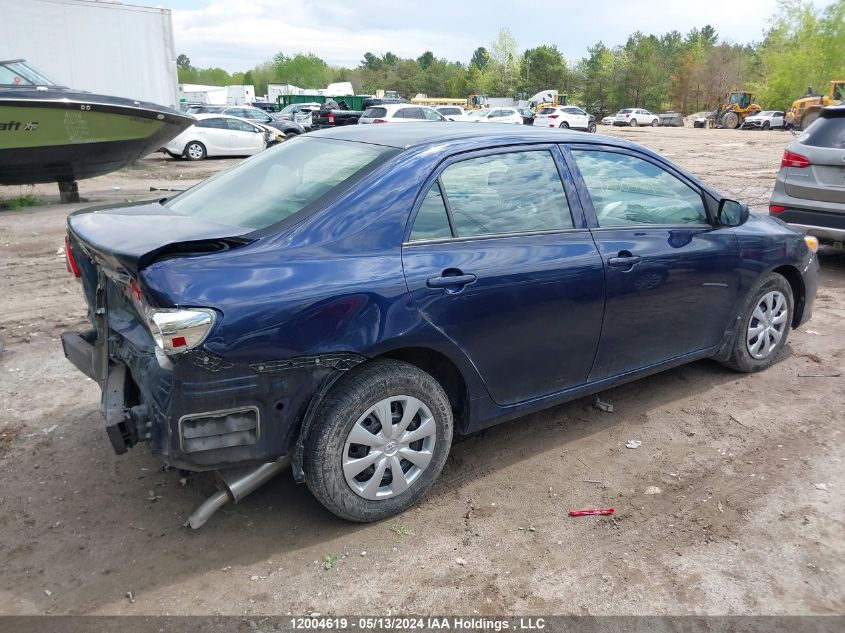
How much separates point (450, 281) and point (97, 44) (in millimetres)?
16236

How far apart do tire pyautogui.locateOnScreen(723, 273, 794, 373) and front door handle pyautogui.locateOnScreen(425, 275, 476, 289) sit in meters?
2.34

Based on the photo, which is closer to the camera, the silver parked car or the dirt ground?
the dirt ground

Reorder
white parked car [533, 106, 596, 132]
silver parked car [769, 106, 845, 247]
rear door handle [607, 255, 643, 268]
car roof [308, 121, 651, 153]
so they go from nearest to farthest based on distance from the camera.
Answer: car roof [308, 121, 651, 153] → rear door handle [607, 255, 643, 268] → silver parked car [769, 106, 845, 247] → white parked car [533, 106, 596, 132]

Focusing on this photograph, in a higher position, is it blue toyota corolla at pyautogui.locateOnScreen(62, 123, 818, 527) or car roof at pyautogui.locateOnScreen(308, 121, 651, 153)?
car roof at pyautogui.locateOnScreen(308, 121, 651, 153)

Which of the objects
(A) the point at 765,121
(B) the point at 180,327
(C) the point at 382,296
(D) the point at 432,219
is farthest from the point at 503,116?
(B) the point at 180,327

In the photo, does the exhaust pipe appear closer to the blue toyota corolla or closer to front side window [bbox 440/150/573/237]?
the blue toyota corolla

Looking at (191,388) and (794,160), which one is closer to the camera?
(191,388)

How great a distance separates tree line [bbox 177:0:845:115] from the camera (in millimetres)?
60938

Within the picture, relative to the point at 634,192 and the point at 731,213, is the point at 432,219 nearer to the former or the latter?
the point at 634,192

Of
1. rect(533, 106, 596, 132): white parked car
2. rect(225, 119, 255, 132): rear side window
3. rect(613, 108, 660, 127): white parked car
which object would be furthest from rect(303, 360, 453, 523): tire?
rect(613, 108, 660, 127): white parked car

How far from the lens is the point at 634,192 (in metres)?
4.06

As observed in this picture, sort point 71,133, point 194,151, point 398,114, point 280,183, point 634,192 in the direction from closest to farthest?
1. point 280,183
2. point 634,192
3. point 71,133
4. point 194,151
5. point 398,114

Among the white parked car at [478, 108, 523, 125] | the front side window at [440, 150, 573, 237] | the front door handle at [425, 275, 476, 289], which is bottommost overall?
the white parked car at [478, 108, 523, 125]

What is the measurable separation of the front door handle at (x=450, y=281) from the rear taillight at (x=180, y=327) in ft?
3.22
